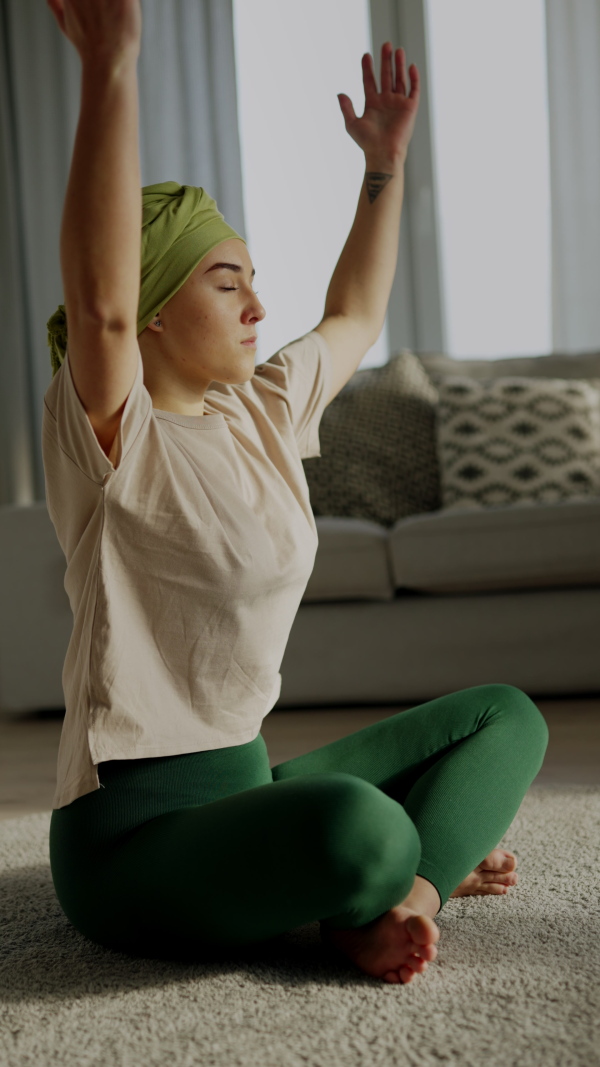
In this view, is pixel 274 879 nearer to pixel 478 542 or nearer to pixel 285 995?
pixel 285 995

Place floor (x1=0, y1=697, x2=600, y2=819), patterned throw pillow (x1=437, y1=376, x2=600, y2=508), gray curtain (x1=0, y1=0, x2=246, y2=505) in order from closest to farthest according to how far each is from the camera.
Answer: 1. floor (x1=0, y1=697, x2=600, y2=819)
2. patterned throw pillow (x1=437, y1=376, x2=600, y2=508)
3. gray curtain (x1=0, y1=0, x2=246, y2=505)

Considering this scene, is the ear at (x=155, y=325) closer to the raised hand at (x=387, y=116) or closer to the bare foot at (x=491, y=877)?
the raised hand at (x=387, y=116)

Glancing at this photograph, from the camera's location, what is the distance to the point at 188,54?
4.43 meters

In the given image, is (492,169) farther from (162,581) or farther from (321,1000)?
(321,1000)

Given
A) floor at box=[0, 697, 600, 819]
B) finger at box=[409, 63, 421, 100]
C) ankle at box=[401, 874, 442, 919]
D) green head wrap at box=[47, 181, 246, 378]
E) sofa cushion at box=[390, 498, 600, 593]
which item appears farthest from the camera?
sofa cushion at box=[390, 498, 600, 593]

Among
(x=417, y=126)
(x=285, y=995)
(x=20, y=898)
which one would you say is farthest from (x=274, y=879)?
(x=417, y=126)

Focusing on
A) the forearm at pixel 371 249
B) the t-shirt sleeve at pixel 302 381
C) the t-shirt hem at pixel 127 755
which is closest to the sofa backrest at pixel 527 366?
the forearm at pixel 371 249

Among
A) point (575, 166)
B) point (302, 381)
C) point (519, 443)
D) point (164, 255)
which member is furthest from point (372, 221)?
point (575, 166)

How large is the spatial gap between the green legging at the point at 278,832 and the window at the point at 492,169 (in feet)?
10.6

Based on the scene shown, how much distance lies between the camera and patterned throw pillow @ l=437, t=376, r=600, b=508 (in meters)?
3.01

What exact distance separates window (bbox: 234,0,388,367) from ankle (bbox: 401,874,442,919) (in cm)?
351

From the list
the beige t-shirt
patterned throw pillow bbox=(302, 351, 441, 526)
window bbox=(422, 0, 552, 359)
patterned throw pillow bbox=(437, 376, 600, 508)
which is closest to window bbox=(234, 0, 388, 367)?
window bbox=(422, 0, 552, 359)

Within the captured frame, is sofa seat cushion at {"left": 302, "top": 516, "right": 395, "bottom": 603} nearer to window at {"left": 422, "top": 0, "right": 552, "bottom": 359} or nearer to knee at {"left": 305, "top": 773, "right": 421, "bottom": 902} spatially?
knee at {"left": 305, "top": 773, "right": 421, "bottom": 902}

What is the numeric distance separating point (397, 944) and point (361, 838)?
0.15 m
